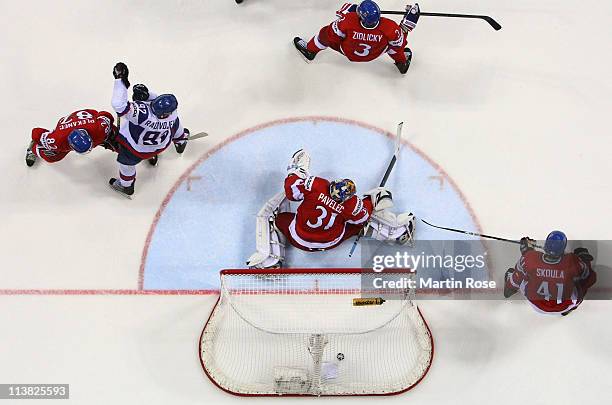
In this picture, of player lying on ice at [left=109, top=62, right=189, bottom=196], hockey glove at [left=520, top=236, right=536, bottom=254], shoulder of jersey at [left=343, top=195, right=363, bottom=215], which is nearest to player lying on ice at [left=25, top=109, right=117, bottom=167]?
player lying on ice at [left=109, top=62, right=189, bottom=196]

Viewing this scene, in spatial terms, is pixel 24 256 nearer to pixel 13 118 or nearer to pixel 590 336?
pixel 13 118

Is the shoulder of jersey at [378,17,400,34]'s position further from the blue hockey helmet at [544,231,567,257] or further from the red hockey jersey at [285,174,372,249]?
the blue hockey helmet at [544,231,567,257]

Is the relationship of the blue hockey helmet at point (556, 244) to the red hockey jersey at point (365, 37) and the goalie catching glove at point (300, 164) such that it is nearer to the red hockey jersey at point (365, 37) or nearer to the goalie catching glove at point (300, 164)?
the goalie catching glove at point (300, 164)

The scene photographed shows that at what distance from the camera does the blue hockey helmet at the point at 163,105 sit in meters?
5.53

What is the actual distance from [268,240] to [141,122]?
1.38m

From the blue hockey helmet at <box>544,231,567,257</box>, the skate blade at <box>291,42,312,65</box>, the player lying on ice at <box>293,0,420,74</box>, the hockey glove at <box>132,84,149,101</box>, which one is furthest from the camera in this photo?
the skate blade at <box>291,42,312,65</box>

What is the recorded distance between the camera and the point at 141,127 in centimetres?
572

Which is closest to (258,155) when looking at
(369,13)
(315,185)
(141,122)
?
(315,185)

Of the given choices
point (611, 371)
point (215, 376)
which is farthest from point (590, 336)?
point (215, 376)

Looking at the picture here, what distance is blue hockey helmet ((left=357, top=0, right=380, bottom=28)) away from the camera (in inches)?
242

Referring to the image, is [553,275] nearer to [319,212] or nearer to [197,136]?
[319,212]

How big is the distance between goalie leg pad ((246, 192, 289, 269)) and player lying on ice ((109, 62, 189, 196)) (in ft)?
3.00

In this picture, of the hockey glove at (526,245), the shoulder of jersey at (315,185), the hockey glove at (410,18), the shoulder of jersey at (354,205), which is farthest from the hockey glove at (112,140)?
the hockey glove at (526,245)

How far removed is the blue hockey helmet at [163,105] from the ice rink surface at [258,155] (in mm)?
1070
